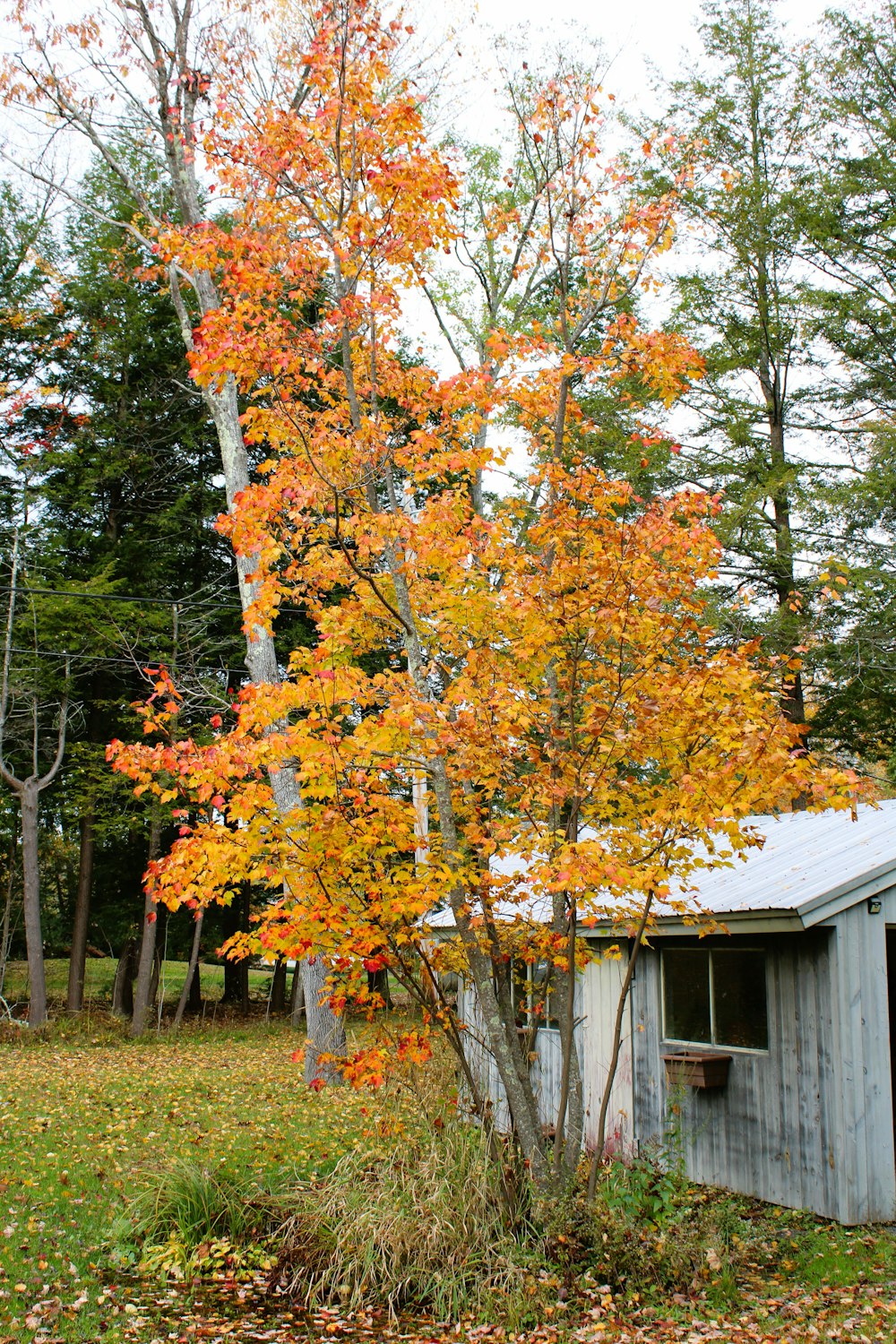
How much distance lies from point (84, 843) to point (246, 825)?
14.9 m

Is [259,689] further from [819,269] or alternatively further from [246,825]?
[819,269]

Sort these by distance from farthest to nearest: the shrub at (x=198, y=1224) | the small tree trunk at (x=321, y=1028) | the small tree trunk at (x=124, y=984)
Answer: the small tree trunk at (x=124, y=984)
the small tree trunk at (x=321, y=1028)
the shrub at (x=198, y=1224)

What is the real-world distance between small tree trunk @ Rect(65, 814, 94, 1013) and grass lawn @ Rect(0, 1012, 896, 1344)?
23.5 ft

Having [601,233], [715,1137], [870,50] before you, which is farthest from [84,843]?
[870,50]

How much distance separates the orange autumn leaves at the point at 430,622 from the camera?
5.82 meters

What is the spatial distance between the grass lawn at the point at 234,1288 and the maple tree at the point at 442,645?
1.19 meters

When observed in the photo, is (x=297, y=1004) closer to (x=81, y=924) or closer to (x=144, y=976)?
(x=144, y=976)

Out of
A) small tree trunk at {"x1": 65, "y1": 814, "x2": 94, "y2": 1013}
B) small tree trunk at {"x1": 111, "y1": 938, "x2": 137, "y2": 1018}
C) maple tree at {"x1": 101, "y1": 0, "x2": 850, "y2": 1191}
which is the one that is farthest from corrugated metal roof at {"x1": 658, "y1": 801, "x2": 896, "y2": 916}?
small tree trunk at {"x1": 111, "y1": 938, "x2": 137, "y2": 1018}

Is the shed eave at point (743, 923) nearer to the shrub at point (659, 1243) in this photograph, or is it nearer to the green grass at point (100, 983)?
the shrub at point (659, 1243)

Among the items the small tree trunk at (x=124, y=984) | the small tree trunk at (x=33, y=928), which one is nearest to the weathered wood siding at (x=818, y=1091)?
the small tree trunk at (x=33, y=928)

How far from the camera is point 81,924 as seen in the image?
1908 centimetres

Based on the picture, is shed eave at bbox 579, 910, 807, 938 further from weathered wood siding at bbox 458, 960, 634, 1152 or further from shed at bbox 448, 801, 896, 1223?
weathered wood siding at bbox 458, 960, 634, 1152

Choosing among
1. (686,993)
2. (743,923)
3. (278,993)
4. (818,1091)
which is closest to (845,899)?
(743,923)

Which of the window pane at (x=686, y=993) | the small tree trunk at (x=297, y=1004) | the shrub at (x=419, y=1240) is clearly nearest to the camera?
the shrub at (x=419, y=1240)
